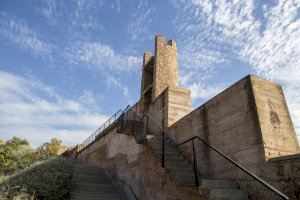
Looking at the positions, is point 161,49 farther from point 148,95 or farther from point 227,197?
point 227,197

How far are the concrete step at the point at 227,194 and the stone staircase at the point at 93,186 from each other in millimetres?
5855

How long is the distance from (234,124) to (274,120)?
954mm

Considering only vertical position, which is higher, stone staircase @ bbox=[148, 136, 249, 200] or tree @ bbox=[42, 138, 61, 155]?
tree @ bbox=[42, 138, 61, 155]

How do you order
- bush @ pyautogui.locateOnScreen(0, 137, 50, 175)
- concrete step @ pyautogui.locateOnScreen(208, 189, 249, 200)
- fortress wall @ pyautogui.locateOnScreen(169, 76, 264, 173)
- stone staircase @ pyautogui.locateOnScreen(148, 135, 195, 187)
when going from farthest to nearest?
bush @ pyautogui.locateOnScreen(0, 137, 50, 175) → stone staircase @ pyautogui.locateOnScreen(148, 135, 195, 187) → fortress wall @ pyautogui.locateOnScreen(169, 76, 264, 173) → concrete step @ pyautogui.locateOnScreen(208, 189, 249, 200)

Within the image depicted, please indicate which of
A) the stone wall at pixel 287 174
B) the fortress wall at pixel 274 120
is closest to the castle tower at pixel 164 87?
the fortress wall at pixel 274 120

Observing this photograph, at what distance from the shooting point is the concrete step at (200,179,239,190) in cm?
509

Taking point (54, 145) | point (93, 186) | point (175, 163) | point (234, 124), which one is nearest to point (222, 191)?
point (234, 124)

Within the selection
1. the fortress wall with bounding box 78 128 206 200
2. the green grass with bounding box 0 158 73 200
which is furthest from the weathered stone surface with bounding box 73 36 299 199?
the green grass with bounding box 0 158 73 200

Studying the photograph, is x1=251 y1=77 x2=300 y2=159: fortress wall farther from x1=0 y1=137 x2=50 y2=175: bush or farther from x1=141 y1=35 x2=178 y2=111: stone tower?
x1=0 y1=137 x2=50 y2=175: bush

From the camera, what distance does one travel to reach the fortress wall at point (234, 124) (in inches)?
212

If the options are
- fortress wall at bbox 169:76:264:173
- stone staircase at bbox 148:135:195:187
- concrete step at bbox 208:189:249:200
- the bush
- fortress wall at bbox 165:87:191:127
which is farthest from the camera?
the bush

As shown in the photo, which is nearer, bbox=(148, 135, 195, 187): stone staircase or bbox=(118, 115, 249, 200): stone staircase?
bbox=(118, 115, 249, 200): stone staircase

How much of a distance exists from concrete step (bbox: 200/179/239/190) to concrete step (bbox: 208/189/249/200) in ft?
0.71

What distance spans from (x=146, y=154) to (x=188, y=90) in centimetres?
410
